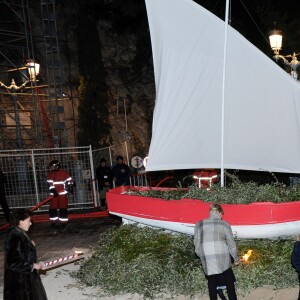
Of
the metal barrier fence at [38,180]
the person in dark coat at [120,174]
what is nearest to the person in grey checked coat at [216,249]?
the person in dark coat at [120,174]

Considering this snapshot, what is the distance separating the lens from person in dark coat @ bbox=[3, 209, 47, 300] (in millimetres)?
4867

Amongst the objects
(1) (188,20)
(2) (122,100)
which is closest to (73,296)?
(1) (188,20)

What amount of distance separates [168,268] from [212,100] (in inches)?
111

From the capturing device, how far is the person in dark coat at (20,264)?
4.87m

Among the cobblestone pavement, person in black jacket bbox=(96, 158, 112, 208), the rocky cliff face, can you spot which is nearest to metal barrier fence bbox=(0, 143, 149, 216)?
person in black jacket bbox=(96, 158, 112, 208)

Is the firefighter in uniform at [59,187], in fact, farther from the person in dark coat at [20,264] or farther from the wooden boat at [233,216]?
the person in dark coat at [20,264]

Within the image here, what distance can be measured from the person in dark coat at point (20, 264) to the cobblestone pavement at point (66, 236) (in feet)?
9.79

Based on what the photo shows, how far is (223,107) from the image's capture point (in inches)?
276

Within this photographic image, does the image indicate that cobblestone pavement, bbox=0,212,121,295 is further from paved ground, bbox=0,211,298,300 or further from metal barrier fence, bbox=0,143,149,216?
metal barrier fence, bbox=0,143,149,216

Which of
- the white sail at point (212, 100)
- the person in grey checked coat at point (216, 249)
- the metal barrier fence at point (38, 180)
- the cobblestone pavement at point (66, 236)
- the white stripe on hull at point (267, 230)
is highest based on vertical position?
the white sail at point (212, 100)

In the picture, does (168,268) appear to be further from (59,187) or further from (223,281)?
(59,187)

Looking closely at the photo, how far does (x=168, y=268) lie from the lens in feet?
21.4

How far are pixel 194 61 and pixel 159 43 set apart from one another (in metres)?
0.83

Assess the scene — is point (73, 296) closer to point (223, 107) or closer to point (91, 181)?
point (223, 107)
